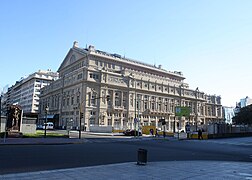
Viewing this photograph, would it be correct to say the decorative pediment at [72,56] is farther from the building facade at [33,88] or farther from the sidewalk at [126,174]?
the sidewalk at [126,174]

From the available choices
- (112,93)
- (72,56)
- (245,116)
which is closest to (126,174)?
(112,93)

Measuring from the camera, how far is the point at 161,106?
9212 cm

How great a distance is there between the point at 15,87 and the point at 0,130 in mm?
142484

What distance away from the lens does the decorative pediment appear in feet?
267

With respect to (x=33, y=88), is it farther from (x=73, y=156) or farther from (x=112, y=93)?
(x=73, y=156)

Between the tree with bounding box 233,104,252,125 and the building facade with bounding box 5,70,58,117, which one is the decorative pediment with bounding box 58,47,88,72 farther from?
the tree with bounding box 233,104,252,125

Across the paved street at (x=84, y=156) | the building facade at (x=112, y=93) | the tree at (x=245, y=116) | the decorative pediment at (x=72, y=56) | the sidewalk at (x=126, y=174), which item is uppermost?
the decorative pediment at (x=72, y=56)

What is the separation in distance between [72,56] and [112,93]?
82.3 ft

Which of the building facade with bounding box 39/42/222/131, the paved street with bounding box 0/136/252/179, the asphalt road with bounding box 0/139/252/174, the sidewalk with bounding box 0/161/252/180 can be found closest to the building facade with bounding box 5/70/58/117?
the building facade with bounding box 39/42/222/131

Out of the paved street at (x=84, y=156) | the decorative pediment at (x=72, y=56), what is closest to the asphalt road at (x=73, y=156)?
the paved street at (x=84, y=156)

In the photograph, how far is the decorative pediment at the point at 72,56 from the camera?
81375 millimetres

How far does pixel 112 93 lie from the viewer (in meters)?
76.4

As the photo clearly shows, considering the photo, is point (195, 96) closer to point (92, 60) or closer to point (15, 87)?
point (92, 60)

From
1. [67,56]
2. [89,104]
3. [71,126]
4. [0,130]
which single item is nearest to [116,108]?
[89,104]
